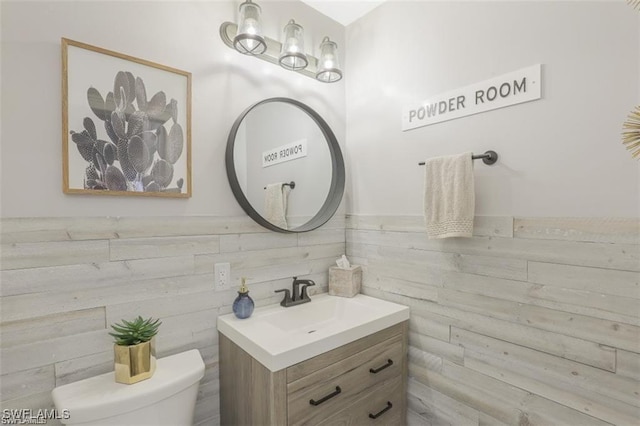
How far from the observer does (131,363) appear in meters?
1.07

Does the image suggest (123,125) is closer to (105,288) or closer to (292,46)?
(105,288)

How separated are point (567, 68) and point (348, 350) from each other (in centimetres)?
139

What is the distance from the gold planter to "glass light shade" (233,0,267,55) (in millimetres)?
1323

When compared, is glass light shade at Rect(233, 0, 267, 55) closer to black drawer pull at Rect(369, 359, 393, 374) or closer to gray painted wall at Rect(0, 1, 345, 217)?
gray painted wall at Rect(0, 1, 345, 217)

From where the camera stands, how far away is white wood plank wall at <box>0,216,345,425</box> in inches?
40.9

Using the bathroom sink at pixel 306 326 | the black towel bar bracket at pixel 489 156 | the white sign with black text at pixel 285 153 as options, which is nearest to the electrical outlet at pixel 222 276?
the bathroom sink at pixel 306 326

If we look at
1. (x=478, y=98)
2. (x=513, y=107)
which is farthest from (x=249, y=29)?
(x=513, y=107)

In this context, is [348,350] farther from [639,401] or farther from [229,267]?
[639,401]

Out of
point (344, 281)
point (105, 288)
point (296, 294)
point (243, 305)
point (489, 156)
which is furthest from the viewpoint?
point (344, 281)

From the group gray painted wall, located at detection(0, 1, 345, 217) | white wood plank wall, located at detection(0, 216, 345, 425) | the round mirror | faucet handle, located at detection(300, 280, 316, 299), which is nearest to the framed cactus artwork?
gray painted wall, located at detection(0, 1, 345, 217)

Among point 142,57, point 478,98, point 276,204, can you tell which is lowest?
point 276,204

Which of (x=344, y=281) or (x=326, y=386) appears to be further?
(x=344, y=281)

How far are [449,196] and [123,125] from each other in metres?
1.40

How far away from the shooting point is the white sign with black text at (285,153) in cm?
165
